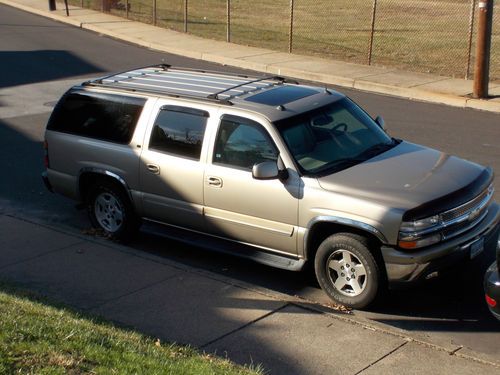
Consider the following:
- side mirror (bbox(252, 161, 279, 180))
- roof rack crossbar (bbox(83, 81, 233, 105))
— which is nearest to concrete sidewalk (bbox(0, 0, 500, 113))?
roof rack crossbar (bbox(83, 81, 233, 105))

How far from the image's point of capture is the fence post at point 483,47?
16.5 metres

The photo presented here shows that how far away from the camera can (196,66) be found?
71.5 feet

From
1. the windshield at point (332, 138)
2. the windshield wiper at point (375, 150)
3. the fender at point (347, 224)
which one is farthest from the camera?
the windshield wiper at point (375, 150)

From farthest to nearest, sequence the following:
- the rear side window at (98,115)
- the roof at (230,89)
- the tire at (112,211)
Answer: the tire at (112,211), the rear side window at (98,115), the roof at (230,89)

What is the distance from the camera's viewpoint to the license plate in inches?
301

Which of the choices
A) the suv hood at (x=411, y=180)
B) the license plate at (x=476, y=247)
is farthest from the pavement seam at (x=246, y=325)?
the license plate at (x=476, y=247)

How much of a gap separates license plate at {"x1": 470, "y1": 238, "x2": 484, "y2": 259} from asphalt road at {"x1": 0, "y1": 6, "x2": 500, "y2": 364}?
1.56ft

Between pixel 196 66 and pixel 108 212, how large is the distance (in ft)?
40.9

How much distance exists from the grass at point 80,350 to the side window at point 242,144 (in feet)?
7.22

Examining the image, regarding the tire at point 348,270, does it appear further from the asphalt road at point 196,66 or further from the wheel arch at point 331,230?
the asphalt road at point 196,66

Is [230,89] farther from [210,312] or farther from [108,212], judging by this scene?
[210,312]

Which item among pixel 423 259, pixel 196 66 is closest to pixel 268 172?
pixel 423 259

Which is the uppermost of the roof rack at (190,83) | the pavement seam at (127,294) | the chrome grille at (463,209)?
the roof rack at (190,83)

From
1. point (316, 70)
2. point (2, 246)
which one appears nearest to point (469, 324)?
point (2, 246)
